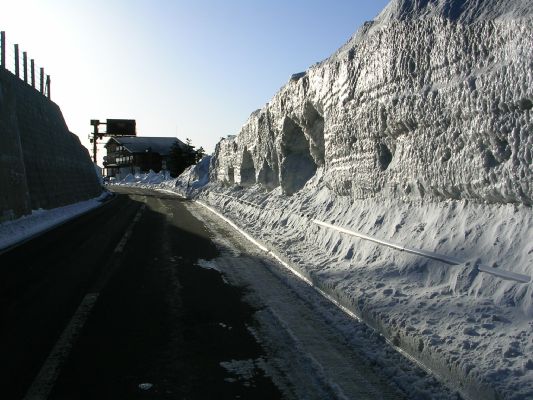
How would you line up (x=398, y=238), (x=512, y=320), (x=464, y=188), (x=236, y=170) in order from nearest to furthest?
(x=512, y=320) → (x=464, y=188) → (x=398, y=238) → (x=236, y=170)

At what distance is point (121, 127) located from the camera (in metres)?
90.8

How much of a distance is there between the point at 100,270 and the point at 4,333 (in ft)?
11.7

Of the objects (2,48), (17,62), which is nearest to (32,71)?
(17,62)

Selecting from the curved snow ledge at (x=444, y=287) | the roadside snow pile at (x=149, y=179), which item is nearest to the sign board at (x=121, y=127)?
the roadside snow pile at (x=149, y=179)

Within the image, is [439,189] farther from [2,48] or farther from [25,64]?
[25,64]

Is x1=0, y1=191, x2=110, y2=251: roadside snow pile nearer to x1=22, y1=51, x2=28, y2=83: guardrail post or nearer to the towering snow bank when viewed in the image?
x1=22, y1=51, x2=28, y2=83: guardrail post

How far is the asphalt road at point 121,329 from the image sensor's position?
160 inches

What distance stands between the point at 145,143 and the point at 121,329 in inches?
3657

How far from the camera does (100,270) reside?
8.87m

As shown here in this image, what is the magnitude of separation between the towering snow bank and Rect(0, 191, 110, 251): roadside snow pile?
341 inches

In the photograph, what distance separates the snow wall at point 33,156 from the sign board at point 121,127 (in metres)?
58.5

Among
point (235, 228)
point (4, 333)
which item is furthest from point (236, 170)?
point (4, 333)

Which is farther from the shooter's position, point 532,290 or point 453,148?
point 453,148

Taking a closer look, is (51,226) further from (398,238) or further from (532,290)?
(532,290)
